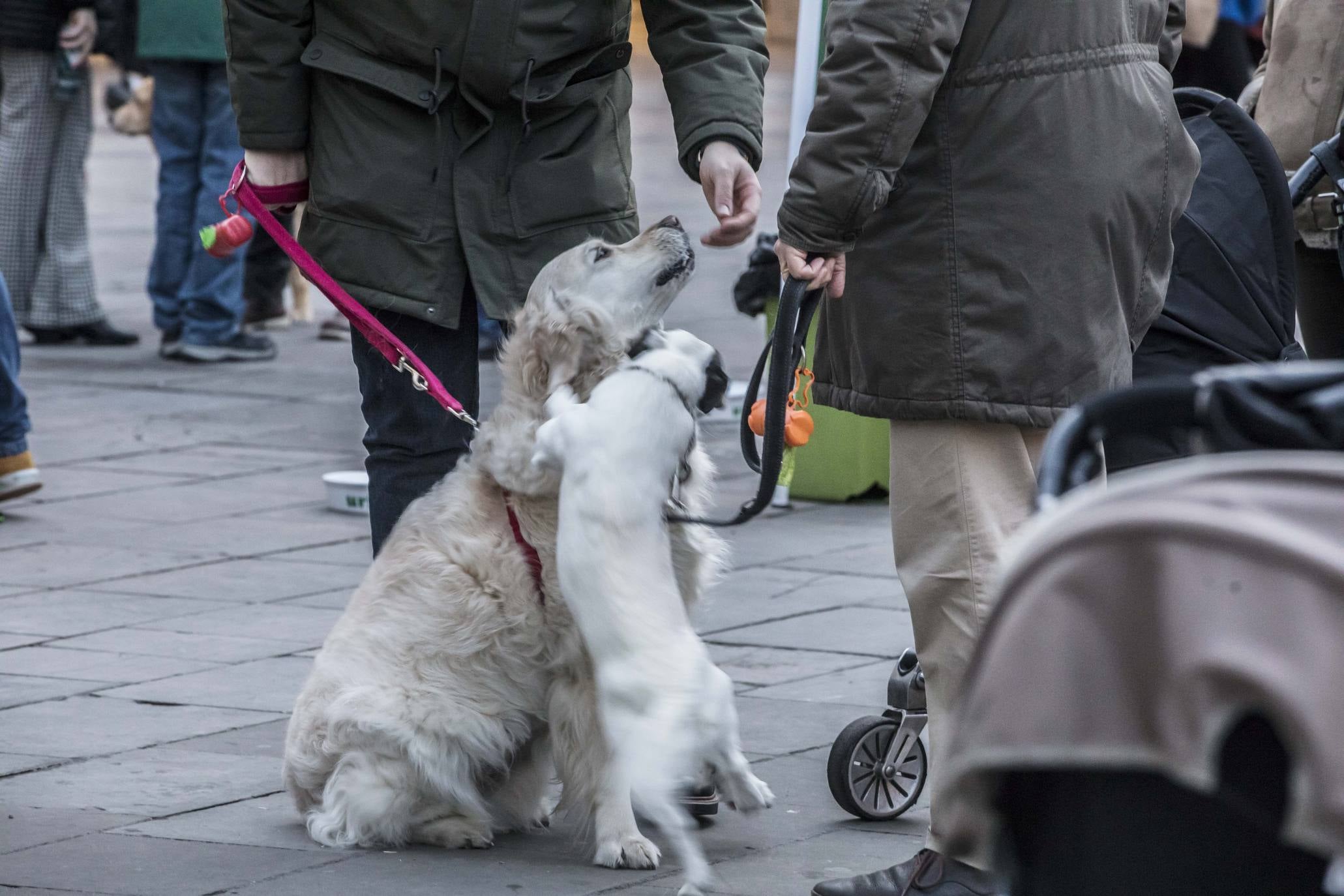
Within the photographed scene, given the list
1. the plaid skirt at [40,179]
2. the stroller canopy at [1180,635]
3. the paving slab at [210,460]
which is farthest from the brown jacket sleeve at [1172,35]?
the plaid skirt at [40,179]

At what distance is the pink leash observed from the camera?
12.0 ft

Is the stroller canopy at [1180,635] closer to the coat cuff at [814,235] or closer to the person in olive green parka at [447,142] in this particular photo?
the coat cuff at [814,235]

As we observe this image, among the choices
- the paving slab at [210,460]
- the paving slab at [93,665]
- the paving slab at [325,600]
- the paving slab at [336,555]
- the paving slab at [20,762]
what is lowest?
the paving slab at [210,460]

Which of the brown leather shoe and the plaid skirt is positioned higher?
the brown leather shoe

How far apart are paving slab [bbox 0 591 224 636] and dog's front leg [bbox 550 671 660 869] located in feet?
7.06

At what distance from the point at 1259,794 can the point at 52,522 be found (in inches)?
213

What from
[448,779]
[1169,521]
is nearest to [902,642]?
[448,779]

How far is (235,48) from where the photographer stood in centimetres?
376

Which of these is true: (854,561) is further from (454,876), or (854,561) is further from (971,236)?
(971,236)

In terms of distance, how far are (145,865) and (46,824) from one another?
353 millimetres

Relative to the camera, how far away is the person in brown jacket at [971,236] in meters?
2.90

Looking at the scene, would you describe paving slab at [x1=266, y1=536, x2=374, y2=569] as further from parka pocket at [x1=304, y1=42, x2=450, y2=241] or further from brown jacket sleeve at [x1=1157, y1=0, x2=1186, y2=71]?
brown jacket sleeve at [x1=1157, y1=0, x2=1186, y2=71]

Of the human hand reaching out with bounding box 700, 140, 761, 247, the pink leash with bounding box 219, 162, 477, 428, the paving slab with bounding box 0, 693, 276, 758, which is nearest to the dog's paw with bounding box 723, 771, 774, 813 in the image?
the pink leash with bounding box 219, 162, 477, 428

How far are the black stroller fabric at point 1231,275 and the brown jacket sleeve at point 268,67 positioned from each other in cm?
186
